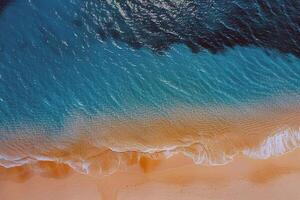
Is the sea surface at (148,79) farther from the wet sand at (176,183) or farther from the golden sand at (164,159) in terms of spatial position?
the wet sand at (176,183)

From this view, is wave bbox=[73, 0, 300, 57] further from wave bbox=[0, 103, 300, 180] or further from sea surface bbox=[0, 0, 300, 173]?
wave bbox=[0, 103, 300, 180]

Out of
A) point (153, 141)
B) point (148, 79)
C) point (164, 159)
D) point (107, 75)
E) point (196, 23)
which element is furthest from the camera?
point (196, 23)

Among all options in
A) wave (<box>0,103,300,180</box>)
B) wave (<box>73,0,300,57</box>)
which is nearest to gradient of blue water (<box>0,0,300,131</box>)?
wave (<box>73,0,300,57</box>)

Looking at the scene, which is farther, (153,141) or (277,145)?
(153,141)

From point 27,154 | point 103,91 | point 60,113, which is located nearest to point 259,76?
point 103,91

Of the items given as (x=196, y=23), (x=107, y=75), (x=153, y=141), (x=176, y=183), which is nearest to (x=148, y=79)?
(x=107, y=75)

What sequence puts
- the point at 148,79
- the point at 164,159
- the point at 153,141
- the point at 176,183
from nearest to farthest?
the point at 176,183 < the point at 164,159 < the point at 153,141 < the point at 148,79

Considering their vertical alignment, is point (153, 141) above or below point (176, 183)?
above

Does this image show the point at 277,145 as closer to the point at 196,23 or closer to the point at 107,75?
the point at 196,23
